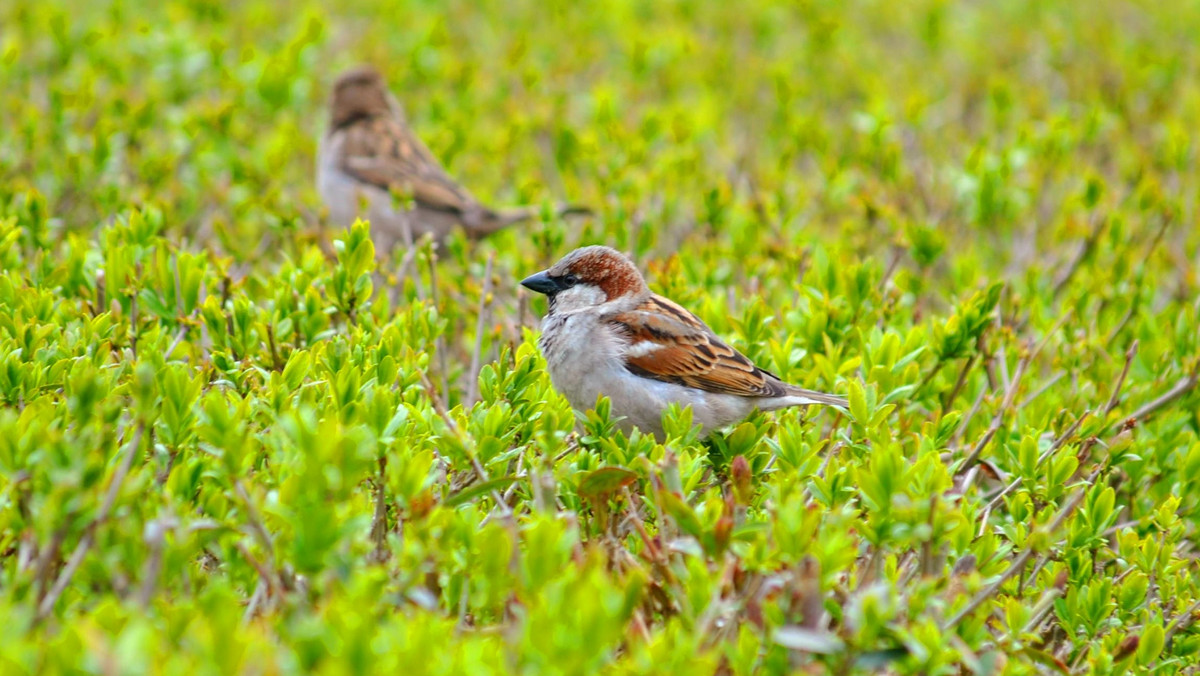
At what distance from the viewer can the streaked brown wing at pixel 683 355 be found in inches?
155

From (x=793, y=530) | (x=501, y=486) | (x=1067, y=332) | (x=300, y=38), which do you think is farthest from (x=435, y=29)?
(x=793, y=530)

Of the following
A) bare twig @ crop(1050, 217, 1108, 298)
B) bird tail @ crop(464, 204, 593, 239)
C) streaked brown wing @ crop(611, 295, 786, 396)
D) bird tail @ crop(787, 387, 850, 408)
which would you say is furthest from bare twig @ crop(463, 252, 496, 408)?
bare twig @ crop(1050, 217, 1108, 298)

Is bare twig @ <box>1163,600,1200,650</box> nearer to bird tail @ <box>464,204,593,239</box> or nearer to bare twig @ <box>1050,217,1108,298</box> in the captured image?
bare twig @ <box>1050,217,1108,298</box>

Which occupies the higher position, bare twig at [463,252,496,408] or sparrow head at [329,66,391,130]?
sparrow head at [329,66,391,130]

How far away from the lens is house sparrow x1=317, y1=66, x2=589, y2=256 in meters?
6.38

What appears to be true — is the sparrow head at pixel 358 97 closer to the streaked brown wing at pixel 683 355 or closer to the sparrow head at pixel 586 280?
the sparrow head at pixel 586 280

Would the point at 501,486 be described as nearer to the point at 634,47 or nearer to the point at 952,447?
the point at 952,447

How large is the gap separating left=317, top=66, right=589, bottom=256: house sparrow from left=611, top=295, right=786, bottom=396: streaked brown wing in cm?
219

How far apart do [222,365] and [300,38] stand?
427 centimetres

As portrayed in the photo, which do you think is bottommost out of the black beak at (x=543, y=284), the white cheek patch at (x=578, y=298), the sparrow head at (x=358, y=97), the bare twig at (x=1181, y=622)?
the bare twig at (x=1181, y=622)

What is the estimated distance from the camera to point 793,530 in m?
2.35

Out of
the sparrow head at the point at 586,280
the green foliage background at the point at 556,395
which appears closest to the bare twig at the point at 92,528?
the green foliage background at the point at 556,395

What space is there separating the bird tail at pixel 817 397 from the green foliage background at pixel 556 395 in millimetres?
79

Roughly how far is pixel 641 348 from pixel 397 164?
3.04 meters
